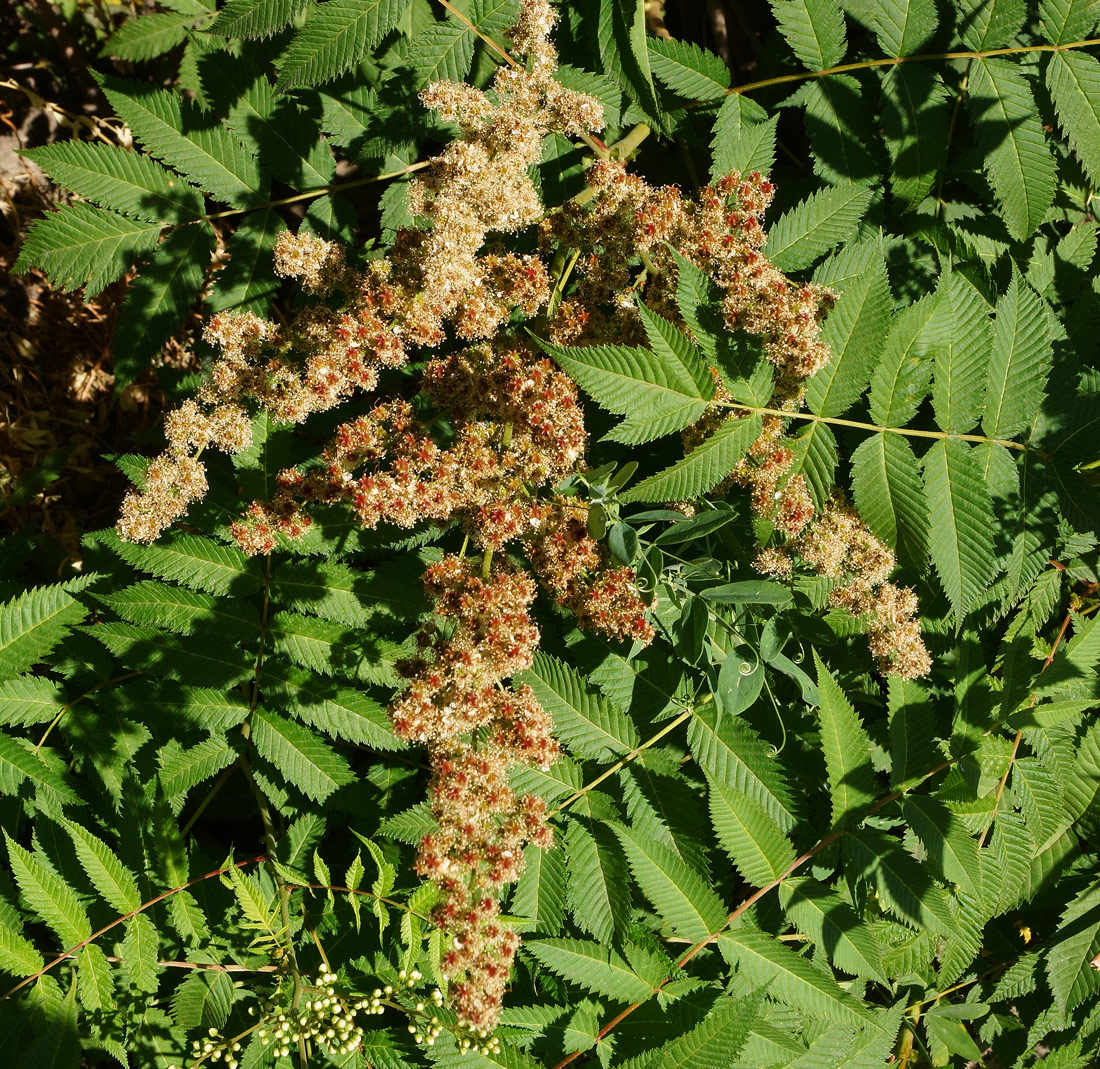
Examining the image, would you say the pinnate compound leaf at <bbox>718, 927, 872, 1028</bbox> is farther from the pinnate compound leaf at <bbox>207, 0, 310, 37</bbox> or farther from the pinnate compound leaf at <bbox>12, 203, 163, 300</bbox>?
Result: the pinnate compound leaf at <bbox>207, 0, 310, 37</bbox>

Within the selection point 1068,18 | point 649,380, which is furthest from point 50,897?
point 1068,18

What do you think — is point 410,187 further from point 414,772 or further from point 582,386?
point 414,772

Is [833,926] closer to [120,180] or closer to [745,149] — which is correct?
[745,149]

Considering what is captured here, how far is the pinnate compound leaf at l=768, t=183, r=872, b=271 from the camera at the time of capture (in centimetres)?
286

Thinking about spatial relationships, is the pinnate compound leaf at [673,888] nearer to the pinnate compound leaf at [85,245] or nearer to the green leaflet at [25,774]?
the green leaflet at [25,774]

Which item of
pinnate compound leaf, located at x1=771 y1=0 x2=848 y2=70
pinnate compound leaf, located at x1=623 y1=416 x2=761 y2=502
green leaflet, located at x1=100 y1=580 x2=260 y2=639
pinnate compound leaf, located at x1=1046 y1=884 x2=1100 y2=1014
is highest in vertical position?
pinnate compound leaf, located at x1=771 y1=0 x2=848 y2=70

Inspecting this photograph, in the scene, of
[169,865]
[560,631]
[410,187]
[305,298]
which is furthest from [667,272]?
[169,865]

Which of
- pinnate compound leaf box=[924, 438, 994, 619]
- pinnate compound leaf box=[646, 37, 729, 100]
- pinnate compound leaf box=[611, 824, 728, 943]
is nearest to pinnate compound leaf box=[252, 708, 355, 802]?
pinnate compound leaf box=[611, 824, 728, 943]

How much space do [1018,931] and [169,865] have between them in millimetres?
3218

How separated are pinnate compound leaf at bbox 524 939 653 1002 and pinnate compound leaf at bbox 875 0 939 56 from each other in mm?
3056

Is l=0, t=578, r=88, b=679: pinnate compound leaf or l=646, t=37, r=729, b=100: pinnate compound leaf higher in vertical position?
l=646, t=37, r=729, b=100: pinnate compound leaf

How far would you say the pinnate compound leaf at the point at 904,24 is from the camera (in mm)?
2891

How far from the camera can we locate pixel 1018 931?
3.50 meters

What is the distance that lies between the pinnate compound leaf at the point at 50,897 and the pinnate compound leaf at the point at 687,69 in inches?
126
